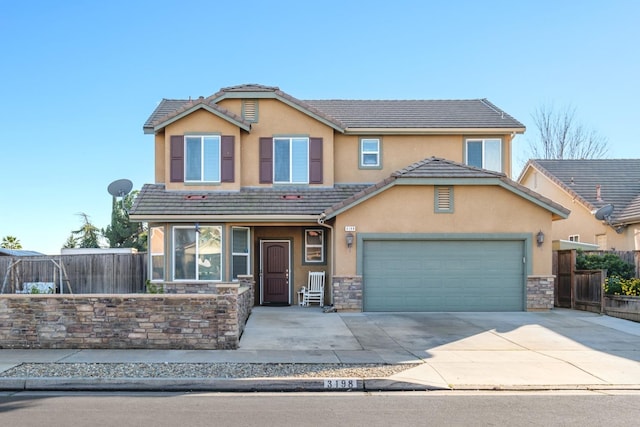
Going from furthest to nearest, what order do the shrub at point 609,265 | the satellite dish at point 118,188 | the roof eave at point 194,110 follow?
the satellite dish at point 118,188, the roof eave at point 194,110, the shrub at point 609,265

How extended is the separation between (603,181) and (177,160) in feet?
61.9

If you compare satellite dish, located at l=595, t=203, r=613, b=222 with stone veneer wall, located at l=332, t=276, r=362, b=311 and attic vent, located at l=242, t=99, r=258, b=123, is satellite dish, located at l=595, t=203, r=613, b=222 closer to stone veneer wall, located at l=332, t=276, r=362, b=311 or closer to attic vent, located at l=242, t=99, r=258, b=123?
stone veneer wall, located at l=332, t=276, r=362, b=311

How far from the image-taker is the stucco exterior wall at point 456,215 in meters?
16.3

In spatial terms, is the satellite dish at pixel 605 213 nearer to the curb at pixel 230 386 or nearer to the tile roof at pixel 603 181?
the tile roof at pixel 603 181

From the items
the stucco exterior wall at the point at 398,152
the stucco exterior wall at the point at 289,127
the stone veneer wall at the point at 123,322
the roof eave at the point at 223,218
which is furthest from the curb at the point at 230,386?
Result: the stucco exterior wall at the point at 398,152

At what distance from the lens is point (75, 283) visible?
63.6ft

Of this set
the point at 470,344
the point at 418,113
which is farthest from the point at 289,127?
the point at 470,344

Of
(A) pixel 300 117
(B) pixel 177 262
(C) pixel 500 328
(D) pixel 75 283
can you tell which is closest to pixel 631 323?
(C) pixel 500 328

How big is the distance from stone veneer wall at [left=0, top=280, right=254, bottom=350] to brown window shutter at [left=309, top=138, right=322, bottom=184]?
26.6 ft

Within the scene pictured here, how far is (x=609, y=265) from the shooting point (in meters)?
17.2

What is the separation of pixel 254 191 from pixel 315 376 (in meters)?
10.3

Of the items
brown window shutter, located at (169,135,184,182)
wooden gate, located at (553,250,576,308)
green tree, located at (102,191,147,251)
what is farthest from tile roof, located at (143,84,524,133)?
green tree, located at (102,191,147,251)

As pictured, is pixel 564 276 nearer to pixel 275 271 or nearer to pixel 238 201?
pixel 275 271

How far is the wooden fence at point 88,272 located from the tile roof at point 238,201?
286 centimetres
